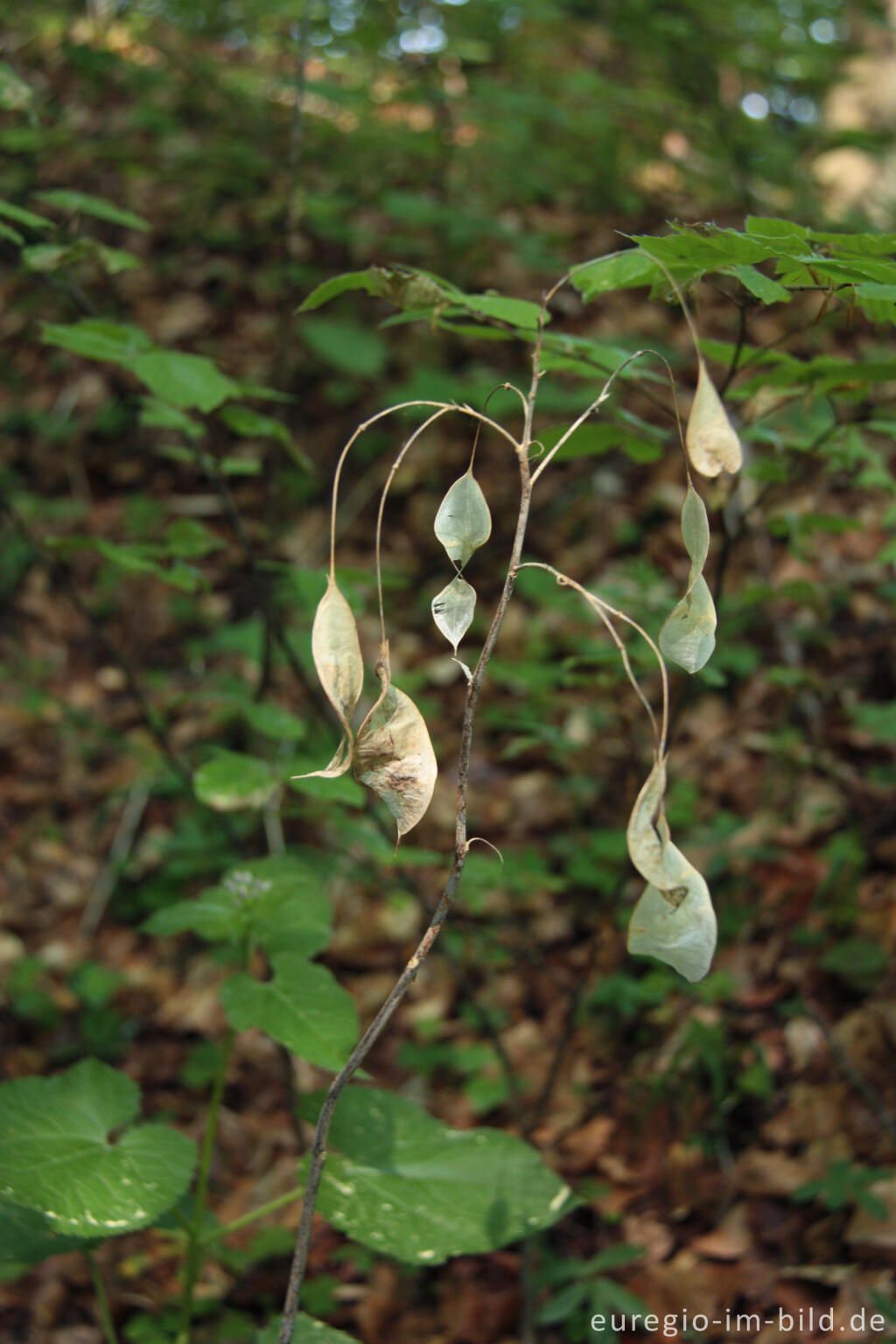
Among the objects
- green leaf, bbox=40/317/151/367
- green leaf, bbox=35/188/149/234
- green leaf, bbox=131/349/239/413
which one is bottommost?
green leaf, bbox=131/349/239/413

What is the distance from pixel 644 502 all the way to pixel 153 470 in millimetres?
2219

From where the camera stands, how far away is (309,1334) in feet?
3.69

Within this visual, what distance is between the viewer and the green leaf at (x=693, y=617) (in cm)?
80

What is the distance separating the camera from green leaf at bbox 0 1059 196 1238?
3.53 ft

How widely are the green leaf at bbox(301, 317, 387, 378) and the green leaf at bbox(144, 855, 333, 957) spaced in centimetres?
267

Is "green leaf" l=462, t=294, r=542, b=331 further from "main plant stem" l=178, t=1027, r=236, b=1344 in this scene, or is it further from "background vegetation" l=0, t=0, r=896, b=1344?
"main plant stem" l=178, t=1027, r=236, b=1344

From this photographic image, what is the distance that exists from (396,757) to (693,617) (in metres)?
0.29

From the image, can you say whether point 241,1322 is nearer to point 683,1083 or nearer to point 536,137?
point 683,1083

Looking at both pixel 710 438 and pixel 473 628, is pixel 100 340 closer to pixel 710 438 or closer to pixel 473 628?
pixel 710 438

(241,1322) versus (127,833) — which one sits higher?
(241,1322)

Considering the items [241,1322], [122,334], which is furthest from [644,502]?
[241,1322]

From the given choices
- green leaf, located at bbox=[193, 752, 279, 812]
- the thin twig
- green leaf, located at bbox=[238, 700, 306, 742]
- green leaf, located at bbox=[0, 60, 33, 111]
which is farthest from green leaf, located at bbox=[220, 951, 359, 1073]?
the thin twig

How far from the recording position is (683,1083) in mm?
1888

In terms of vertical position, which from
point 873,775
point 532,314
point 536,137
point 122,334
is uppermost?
point 532,314
